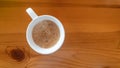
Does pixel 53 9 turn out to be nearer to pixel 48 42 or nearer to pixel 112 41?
pixel 48 42

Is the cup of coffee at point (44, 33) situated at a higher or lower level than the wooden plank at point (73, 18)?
lower

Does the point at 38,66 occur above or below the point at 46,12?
below

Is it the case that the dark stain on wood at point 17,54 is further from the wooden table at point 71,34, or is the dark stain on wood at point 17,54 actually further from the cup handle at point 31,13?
the cup handle at point 31,13

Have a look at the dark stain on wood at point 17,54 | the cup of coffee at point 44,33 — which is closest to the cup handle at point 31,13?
the cup of coffee at point 44,33

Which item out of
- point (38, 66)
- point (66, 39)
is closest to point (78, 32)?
point (66, 39)

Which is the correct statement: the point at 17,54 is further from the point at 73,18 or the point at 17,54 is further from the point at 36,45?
the point at 73,18

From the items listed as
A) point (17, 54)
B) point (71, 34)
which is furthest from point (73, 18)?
point (17, 54)
